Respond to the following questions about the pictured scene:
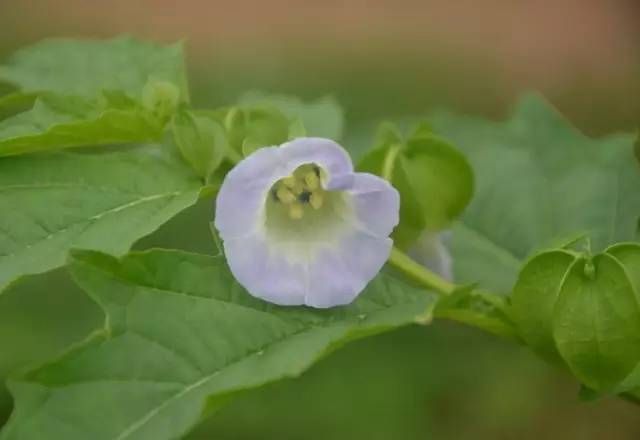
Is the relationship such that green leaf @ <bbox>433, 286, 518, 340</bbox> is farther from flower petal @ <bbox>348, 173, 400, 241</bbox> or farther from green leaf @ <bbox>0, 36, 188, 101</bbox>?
green leaf @ <bbox>0, 36, 188, 101</bbox>

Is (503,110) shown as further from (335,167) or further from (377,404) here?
(335,167)

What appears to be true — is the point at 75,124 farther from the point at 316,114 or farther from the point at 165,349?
the point at 316,114

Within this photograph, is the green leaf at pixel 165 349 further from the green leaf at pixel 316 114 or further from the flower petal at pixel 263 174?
the green leaf at pixel 316 114

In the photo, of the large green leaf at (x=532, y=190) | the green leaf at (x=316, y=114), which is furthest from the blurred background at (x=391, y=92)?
the green leaf at (x=316, y=114)

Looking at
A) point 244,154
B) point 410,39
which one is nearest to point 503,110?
point 410,39

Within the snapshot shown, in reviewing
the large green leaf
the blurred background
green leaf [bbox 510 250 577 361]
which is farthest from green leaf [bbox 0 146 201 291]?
the blurred background

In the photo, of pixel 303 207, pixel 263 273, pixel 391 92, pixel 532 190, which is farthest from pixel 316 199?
pixel 391 92

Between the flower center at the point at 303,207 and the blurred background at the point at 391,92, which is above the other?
the flower center at the point at 303,207
